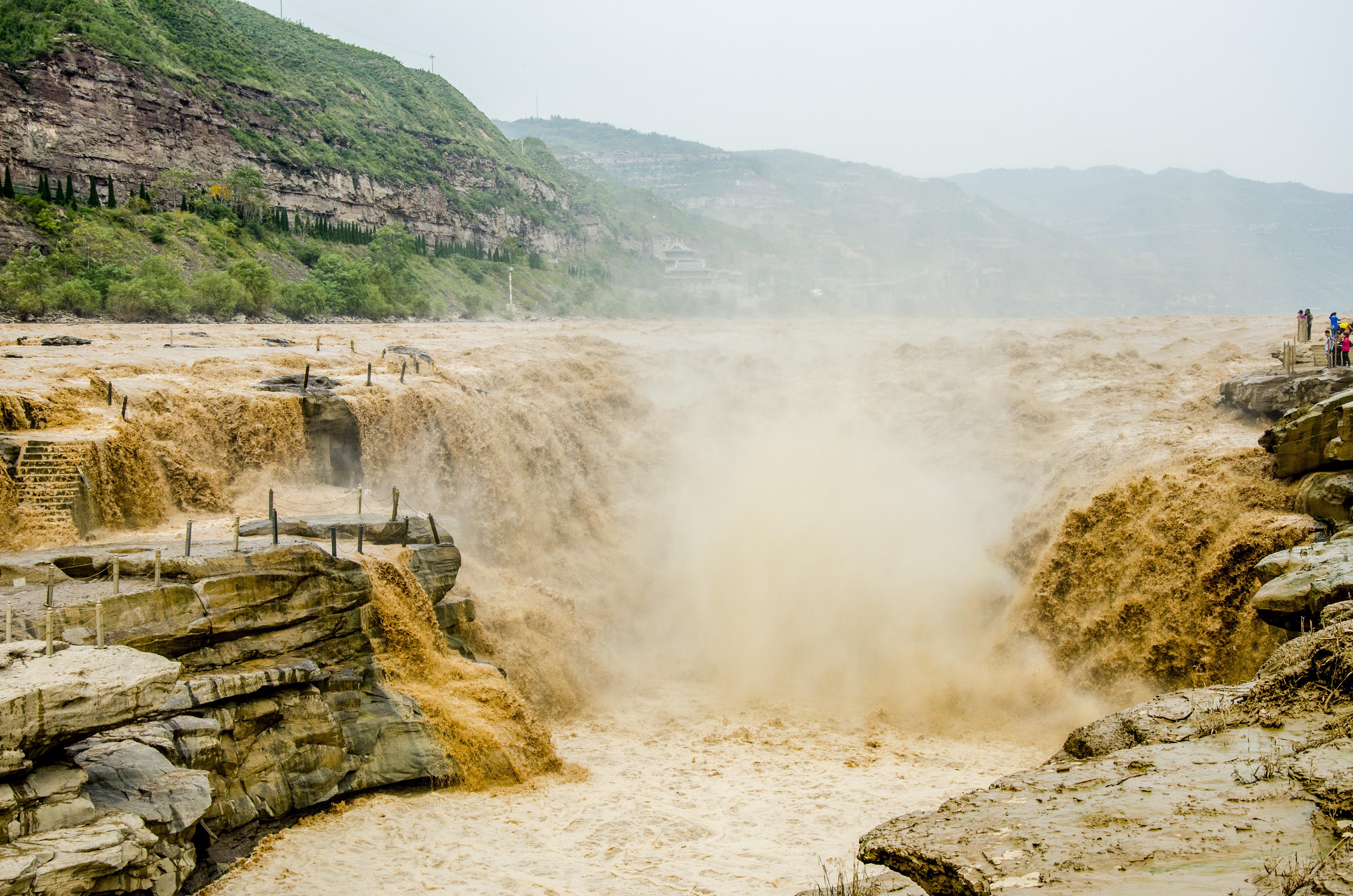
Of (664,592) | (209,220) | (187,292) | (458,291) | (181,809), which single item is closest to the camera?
(181,809)

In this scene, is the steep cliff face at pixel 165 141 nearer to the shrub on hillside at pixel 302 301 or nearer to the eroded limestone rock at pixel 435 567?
the shrub on hillside at pixel 302 301

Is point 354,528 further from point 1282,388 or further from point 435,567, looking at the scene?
point 1282,388

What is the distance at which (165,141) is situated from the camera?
62844 millimetres

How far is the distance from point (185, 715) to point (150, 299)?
1232 inches

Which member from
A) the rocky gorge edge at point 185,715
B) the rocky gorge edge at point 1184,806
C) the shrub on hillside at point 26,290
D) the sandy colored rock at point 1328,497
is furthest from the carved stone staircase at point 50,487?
the shrub on hillside at point 26,290

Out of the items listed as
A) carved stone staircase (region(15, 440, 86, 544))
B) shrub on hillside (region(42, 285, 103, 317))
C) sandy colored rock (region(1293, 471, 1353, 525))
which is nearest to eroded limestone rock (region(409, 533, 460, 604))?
carved stone staircase (region(15, 440, 86, 544))

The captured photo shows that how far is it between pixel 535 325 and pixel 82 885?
53129 mm

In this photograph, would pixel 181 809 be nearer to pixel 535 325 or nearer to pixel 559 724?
A: pixel 559 724

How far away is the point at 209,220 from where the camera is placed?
57250 mm

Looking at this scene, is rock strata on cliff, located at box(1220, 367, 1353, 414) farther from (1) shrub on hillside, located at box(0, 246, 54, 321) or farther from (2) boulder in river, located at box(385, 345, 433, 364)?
(1) shrub on hillside, located at box(0, 246, 54, 321)

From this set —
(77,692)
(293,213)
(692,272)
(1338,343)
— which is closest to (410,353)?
(77,692)

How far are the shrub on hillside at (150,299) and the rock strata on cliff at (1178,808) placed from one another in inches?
1489

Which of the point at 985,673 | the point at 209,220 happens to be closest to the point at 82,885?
the point at 985,673

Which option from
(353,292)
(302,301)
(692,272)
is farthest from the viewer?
(692,272)
